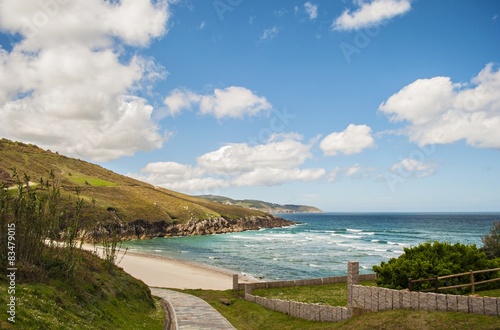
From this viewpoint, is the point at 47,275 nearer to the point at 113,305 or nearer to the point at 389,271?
the point at 113,305

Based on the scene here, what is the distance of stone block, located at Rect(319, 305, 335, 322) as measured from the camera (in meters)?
22.4

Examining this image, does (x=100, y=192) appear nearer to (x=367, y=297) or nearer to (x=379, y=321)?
(x=367, y=297)

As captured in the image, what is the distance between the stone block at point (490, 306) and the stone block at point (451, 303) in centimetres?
116

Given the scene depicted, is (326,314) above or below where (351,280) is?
below

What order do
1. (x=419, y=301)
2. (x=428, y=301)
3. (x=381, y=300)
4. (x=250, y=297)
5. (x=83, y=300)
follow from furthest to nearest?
(x=250, y=297)
(x=381, y=300)
(x=83, y=300)
(x=419, y=301)
(x=428, y=301)

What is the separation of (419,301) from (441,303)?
100 cm

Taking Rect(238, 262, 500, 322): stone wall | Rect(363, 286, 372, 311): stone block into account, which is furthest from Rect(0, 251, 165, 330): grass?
Rect(363, 286, 372, 311): stone block

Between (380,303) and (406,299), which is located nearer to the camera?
(406,299)

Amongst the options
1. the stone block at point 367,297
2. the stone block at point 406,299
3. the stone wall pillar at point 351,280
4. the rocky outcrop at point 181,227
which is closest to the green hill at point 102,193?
the rocky outcrop at point 181,227

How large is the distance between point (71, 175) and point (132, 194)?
89.1 ft

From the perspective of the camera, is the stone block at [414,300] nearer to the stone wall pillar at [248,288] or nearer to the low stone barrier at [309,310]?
the low stone barrier at [309,310]

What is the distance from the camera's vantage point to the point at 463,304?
16062 mm

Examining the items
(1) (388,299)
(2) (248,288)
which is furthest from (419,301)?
(2) (248,288)

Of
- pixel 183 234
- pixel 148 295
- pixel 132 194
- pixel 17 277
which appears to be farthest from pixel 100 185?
pixel 17 277
